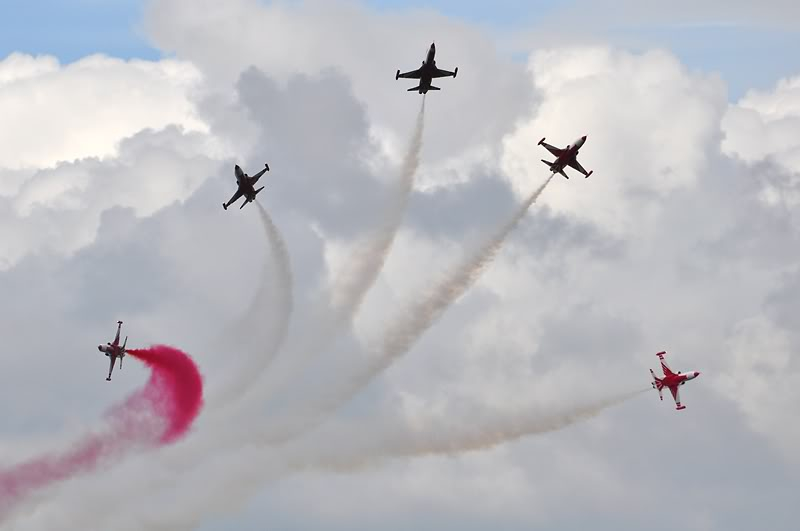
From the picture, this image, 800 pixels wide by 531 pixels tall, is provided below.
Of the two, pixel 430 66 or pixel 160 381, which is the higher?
pixel 430 66

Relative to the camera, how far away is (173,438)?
13462cm

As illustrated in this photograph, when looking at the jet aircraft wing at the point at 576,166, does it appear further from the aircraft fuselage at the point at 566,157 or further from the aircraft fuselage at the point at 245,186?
the aircraft fuselage at the point at 245,186

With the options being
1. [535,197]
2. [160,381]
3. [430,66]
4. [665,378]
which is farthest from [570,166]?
[160,381]

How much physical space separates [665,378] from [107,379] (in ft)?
170

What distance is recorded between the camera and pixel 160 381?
444 ft

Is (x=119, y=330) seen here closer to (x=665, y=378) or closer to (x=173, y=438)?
(x=173, y=438)

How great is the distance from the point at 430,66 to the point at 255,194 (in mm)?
19469

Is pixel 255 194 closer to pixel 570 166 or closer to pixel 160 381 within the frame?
pixel 160 381

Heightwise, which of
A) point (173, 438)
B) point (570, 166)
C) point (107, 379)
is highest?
point (570, 166)

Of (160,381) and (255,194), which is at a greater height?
(255,194)

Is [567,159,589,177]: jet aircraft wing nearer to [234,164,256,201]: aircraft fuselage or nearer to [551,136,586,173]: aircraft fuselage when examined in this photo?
[551,136,586,173]: aircraft fuselage

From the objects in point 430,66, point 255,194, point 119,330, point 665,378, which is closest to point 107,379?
point 119,330

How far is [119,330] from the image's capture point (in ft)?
472

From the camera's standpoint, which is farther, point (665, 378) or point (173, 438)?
point (665, 378)
